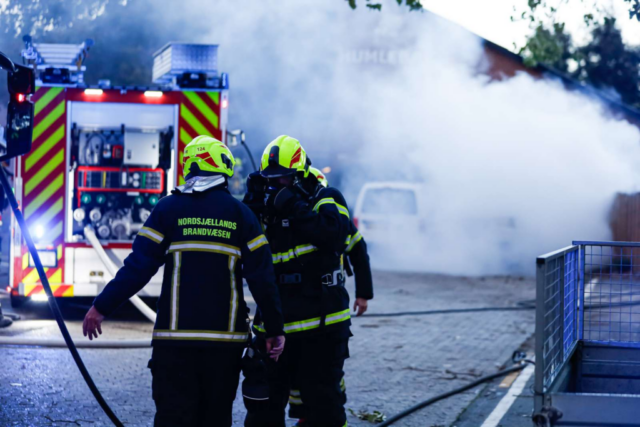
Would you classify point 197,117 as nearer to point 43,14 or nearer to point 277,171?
point 277,171

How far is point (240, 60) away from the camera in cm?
1786

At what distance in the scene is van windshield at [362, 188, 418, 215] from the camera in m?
16.8

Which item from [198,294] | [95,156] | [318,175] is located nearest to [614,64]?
[95,156]

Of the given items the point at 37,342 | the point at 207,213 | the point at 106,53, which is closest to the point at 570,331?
the point at 207,213

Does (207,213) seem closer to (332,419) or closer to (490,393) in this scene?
(332,419)

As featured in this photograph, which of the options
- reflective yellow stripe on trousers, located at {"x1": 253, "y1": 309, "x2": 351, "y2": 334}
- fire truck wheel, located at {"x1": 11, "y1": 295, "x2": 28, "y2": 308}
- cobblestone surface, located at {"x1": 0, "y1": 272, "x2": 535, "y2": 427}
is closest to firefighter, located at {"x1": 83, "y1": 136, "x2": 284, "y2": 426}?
reflective yellow stripe on trousers, located at {"x1": 253, "y1": 309, "x2": 351, "y2": 334}

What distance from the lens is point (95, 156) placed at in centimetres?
942

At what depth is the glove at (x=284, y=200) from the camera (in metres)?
4.40

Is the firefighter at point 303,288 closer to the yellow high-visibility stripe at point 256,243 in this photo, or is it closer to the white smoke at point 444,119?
the yellow high-visibility stripe at point 256,243

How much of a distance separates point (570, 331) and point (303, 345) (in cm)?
142

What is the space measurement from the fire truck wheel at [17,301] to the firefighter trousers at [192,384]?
5.99m

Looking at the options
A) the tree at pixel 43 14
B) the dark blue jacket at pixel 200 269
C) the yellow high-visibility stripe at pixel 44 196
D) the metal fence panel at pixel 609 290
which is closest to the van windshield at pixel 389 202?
the tree at pixel 43 14

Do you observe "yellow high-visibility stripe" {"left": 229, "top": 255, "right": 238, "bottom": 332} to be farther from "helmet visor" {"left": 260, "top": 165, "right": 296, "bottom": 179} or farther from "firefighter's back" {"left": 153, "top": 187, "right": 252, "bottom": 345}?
"helmet visor" {"left": 260, "top": 165, "right": 296, "bottom": 179}

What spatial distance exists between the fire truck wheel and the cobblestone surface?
0.45 m
